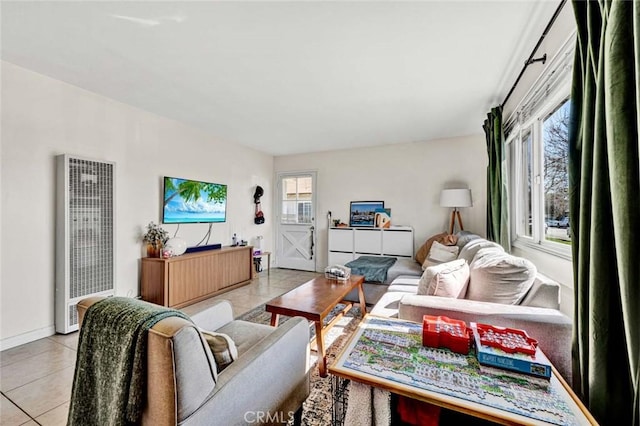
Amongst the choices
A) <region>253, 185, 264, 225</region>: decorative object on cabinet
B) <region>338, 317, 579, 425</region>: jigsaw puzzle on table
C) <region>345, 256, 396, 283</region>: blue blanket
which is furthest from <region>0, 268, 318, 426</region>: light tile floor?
<region>253, 185, 264, 225</region>: decorative object on cabinet

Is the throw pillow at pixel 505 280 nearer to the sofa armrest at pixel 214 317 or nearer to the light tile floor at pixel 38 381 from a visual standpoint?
the sofa armrest at pixel 214 317

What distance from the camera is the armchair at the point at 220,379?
871mm

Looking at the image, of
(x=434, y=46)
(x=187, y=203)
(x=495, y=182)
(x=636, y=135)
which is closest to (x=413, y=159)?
(x=495, y=182)

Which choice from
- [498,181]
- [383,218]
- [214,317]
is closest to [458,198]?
[498,181]

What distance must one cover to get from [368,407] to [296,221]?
4.88m

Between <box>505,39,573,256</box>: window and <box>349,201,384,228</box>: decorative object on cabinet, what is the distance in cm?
229

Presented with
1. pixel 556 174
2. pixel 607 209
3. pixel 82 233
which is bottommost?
pixel 82 233

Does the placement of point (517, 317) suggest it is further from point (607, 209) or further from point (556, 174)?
point (556, 174)

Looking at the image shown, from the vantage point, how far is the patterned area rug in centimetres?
155

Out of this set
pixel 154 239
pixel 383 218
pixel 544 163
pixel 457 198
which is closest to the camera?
pixel 544 163

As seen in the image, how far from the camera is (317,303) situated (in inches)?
86.2

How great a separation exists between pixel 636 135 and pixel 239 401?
1634 mm

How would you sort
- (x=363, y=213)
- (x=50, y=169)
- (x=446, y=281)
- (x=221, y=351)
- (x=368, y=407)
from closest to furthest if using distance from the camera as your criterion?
1. (x=368, y=407)
2. (x=221, y=351)
3. (x=446, y=281)
4. (x=50, y=169)
5. (x=363, y=213)

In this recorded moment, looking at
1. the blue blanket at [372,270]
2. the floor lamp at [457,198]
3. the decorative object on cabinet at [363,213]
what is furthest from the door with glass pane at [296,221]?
the floor lamp at [457,198]
